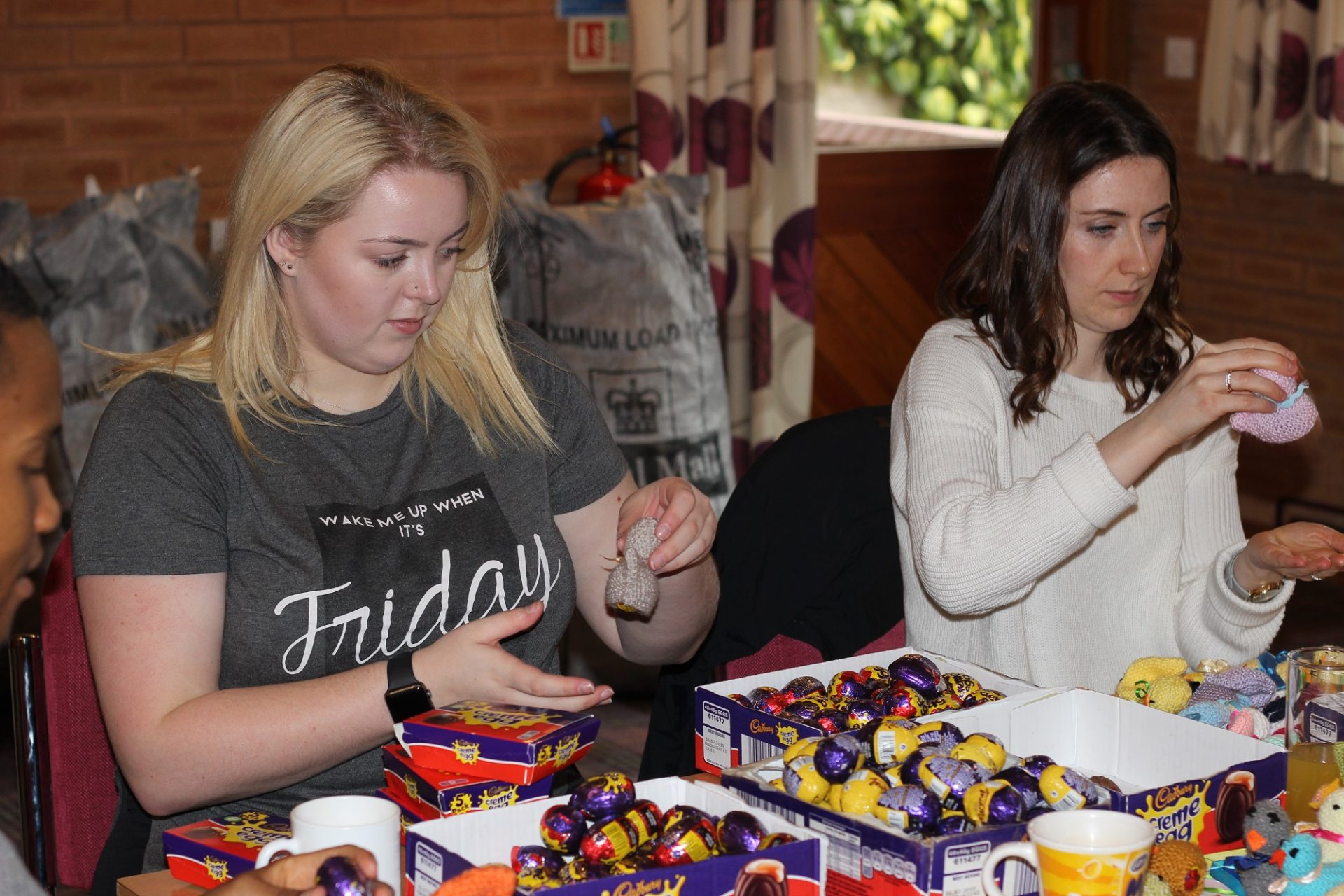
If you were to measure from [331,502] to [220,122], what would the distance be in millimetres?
2275

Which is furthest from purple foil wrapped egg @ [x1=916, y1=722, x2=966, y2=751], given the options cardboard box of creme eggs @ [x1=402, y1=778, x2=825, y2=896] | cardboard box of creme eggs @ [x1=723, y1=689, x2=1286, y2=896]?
→ cardboard box of creme eggs @ [x1=402, y1=778, x2=825, y2=896]

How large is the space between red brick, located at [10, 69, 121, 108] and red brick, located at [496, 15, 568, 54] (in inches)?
36.4

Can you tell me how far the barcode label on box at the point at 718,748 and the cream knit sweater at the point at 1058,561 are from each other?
0.45m

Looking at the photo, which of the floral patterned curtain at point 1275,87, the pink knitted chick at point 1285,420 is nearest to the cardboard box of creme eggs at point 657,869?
the pink knitted chick at point 1285,420

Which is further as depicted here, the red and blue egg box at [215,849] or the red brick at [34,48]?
the red brick at [34,48]

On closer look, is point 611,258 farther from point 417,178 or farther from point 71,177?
point 417,178

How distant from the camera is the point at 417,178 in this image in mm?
1522

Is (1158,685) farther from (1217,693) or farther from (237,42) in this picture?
(237,42)

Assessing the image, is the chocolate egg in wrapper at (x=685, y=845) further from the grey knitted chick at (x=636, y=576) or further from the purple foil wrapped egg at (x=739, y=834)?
the grey knitted chick at (x=636, y=576)

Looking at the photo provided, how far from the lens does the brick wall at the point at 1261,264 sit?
4.24 metres

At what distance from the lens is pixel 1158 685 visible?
1.46 metres

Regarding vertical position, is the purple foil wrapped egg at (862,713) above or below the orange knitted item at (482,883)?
below

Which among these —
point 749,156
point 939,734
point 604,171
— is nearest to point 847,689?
point 939,734

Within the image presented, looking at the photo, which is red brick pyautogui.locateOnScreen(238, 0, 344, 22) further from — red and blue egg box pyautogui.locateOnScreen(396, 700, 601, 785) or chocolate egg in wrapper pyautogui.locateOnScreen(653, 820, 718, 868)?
chocolate egg in wrapper pyautogui.locateOnScreen(653, 820, 718, 868)
